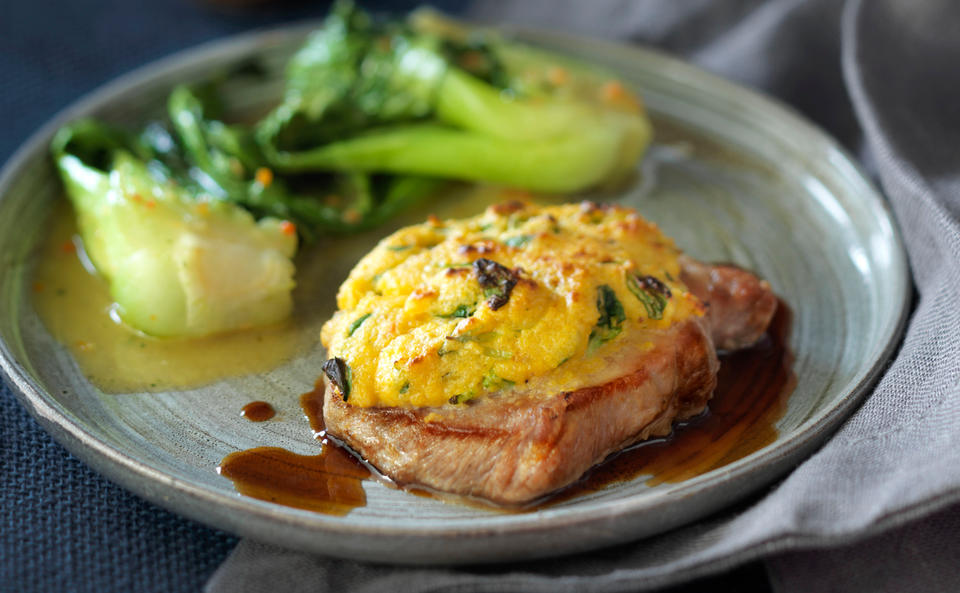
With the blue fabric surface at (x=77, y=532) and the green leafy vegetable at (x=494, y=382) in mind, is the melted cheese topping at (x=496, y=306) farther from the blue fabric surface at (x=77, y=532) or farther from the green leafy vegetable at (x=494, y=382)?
the blue fabric surface at (x=77, y=532)

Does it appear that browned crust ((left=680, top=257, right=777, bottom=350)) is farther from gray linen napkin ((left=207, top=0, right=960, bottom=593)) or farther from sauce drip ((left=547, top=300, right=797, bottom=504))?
gray linen napkin ((left=207, top=0, right=960, bottom=593))

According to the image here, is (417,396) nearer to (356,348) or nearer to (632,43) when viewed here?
(356,348)

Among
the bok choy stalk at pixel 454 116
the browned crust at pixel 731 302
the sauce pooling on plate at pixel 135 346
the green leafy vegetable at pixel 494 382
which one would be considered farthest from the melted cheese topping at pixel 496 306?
the bok choy stalk at pixel 454 116

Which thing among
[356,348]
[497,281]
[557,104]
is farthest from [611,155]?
[356,348]

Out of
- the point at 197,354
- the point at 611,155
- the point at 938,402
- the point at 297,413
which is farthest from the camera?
the point at 611,155

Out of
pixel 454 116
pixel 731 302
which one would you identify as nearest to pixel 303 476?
pixel 731 302

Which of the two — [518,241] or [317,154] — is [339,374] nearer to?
[518,241]
